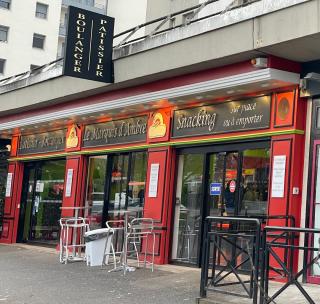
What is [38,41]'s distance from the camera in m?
44.3

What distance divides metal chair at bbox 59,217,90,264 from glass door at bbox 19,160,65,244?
150 centimetres

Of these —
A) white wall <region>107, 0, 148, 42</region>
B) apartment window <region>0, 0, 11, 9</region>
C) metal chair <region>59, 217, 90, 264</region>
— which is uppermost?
white wall <region>107, 0, 148, 42</region>

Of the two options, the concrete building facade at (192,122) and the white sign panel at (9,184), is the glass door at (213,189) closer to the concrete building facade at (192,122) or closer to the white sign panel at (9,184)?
the concrete building facade at (192,122)

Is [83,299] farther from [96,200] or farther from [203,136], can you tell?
[96,200]

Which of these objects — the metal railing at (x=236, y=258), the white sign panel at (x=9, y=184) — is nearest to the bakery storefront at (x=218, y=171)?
the metal railing at (x=236, y=258)

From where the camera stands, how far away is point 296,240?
8672 millimetres

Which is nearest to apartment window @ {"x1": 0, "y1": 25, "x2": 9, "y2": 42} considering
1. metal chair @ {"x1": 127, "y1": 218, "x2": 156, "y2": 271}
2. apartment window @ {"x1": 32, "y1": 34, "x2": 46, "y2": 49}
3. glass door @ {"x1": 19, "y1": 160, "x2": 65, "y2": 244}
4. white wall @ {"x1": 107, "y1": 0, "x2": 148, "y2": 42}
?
apartment window @ {"x1": 32, "y1": 34, "x2": 46, "y2": 49}

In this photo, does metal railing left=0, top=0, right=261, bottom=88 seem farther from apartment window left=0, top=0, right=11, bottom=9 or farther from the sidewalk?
apartment window left=0, top=0, right=11, bottom=9

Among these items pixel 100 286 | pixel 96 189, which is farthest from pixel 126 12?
pixel 100 286

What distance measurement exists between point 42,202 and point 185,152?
5.99 m

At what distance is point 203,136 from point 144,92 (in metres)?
1.52

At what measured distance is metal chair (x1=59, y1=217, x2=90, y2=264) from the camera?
1167 centimetres

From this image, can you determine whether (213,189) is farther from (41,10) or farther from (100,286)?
(41,10)

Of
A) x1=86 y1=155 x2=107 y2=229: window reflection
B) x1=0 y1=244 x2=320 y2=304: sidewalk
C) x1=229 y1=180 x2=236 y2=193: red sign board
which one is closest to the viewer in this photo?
x1=0 y1=244 x2=320 y2=304: sidewalk
